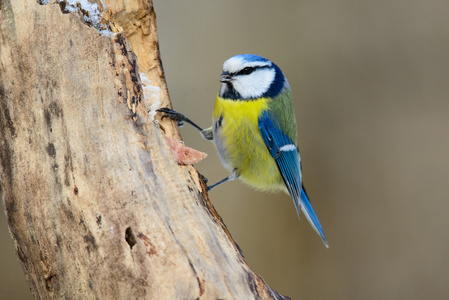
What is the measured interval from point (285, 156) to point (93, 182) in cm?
72

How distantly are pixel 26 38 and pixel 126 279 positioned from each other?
1.62 feet

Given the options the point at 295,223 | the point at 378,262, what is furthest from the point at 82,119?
the point at 378,262

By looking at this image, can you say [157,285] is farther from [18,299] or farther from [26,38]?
[18,299]

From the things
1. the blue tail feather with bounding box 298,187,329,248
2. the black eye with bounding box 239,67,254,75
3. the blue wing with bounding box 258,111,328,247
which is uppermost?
the black eye with bounding box 239,67,254,75

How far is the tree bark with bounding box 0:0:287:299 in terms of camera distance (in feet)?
2.61

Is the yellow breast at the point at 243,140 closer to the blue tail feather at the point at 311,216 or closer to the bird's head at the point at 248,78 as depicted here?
the bird's head at the point at 248,78

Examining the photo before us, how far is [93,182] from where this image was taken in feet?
2.76

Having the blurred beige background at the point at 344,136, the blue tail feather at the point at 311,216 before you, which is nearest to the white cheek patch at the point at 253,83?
A: the blue tail feather at the point at 311,216

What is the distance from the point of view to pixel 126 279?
31.0 inches

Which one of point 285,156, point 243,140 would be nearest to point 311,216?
point 285,156

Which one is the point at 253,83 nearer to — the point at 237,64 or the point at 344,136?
the point at 237,64

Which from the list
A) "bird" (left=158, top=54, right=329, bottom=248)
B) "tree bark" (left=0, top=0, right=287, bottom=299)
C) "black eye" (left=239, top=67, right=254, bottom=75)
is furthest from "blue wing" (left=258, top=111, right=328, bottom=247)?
"tree bark" (left=0, top=0, right=287, bottom=299)

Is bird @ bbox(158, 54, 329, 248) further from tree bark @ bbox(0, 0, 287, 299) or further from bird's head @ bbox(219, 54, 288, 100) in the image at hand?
tree bark @ bbox(0, 0, 287, 299)

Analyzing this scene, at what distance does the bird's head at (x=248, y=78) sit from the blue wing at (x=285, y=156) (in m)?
0.08
